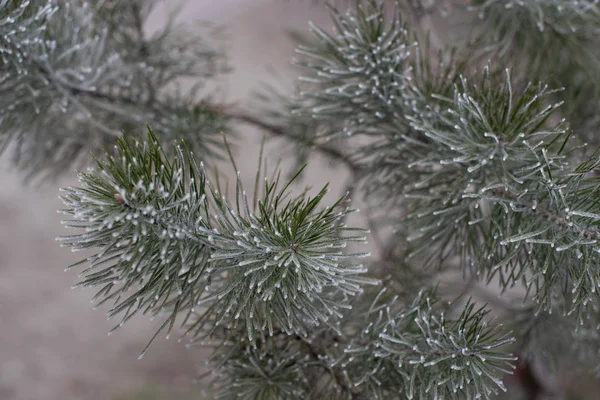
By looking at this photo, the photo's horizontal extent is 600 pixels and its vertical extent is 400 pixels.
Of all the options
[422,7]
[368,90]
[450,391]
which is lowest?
[450,391]

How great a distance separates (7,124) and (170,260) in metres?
0.29

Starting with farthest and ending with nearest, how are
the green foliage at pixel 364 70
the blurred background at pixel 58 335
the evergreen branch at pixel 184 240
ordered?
the blurred background at pixel 58 335 → the green foliage at pixel 364 70 → the evergreen branch at pixel 184 240

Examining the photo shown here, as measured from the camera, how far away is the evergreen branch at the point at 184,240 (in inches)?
14.1

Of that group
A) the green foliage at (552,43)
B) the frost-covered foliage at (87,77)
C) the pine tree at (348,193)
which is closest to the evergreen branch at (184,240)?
the pine tree at (348,193)

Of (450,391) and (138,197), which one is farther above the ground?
(138,197)

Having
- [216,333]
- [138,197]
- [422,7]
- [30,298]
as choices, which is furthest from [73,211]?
[30,298]

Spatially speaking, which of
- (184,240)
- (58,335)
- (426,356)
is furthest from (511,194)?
(58,335)

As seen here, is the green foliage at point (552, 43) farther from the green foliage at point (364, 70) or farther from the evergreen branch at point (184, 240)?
the evergreen branch at point (184, 240)

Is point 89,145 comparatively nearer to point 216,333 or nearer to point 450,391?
point 216,333

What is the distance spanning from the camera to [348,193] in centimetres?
39

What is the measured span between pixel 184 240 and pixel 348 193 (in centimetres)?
12

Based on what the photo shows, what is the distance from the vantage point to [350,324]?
509mm

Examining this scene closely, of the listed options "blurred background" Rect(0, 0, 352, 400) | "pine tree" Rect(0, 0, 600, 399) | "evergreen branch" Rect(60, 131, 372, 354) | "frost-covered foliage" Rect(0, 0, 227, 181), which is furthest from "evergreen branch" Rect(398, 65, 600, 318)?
"blurred background" Rect(0, 0, 352, 400)

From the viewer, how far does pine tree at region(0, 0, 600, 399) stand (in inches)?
15.0
